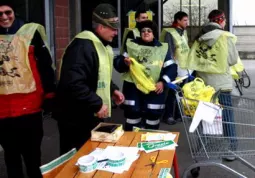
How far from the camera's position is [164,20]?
931 cm

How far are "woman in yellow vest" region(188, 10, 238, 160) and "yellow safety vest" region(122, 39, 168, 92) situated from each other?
17.5 inches

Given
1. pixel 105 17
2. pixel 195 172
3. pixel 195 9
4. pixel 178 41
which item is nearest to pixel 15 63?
pixel 105 17

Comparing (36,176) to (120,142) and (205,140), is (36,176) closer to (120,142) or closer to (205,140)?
(120,142)

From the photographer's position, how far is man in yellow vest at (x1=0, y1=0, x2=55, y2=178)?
3.20 metres

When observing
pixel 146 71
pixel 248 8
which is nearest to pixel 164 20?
pixel 248 8

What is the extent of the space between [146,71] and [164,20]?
16.7 ft

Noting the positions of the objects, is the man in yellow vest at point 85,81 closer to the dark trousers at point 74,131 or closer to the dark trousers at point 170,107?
the dark trousers at point 74,131

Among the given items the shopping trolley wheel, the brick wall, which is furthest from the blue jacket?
the brick wall

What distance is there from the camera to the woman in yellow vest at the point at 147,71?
4.42 metres

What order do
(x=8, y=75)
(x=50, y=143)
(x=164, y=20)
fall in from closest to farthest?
(x=8, y=75)
(x=50, y=143)
(x=164, y=20)

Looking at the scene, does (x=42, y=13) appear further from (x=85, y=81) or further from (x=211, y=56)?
(x=85, y=81)

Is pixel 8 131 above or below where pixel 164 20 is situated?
below

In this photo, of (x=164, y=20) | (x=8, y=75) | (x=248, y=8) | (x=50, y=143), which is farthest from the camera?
(x=248, y=8)

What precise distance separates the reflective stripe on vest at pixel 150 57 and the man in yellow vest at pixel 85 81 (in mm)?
1154
